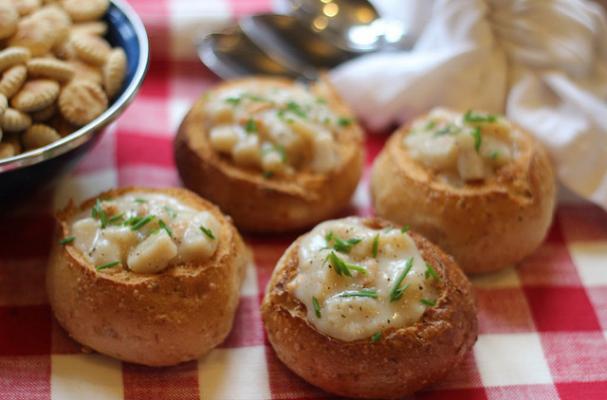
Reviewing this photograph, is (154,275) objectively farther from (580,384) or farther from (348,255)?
(580,384)

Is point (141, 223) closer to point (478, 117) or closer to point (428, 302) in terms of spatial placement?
point (428, 302)

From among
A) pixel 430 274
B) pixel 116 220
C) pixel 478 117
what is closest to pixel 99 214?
pixel 116 220

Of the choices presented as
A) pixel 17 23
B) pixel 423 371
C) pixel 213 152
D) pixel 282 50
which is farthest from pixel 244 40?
pixel 423 371

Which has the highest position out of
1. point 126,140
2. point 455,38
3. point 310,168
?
point 455,38

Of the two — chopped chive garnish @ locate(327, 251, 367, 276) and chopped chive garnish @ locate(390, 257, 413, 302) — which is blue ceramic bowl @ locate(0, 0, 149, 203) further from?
chopped chive garnish @ locate(390, 257, 413, 302)

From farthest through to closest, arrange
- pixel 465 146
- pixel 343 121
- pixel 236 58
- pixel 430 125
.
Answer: pixel 236 58 → pixel 343 121 → pixel 430 125 → pixel 465 146
